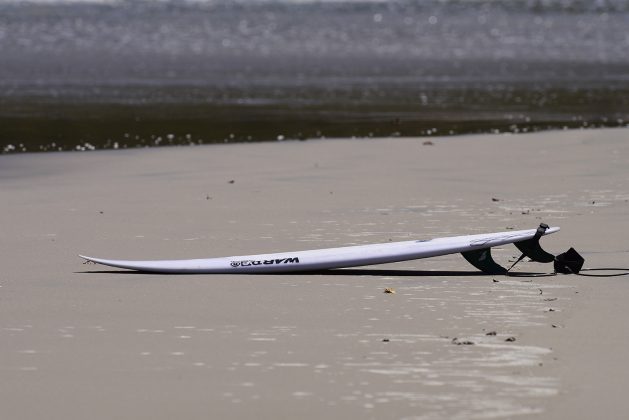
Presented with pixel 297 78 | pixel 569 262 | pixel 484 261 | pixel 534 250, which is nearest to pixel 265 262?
pixel 484 261

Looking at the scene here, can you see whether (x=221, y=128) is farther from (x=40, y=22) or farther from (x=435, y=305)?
(x=40, y=22)

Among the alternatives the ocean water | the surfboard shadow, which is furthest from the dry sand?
the ocean water

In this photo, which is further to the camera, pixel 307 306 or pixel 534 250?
pixel 534 250

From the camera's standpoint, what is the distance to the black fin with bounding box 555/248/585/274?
968 centimetres

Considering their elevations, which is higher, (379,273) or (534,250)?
(534,250)

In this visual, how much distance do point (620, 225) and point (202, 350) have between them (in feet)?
16.7

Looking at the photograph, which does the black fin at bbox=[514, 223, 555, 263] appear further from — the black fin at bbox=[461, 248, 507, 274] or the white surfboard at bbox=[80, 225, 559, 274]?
the black fin at bbox=[461, 248, 507, 274]

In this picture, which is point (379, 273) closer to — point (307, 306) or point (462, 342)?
point (307, 306)

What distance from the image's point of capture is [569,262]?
9.71m

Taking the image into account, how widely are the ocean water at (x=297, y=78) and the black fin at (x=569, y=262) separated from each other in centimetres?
1148

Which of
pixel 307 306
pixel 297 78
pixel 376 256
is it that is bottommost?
pixel 307 306

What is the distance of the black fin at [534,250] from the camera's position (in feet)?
32.5

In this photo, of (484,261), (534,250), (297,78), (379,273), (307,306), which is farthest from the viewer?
(297,78)

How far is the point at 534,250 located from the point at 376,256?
103cm
